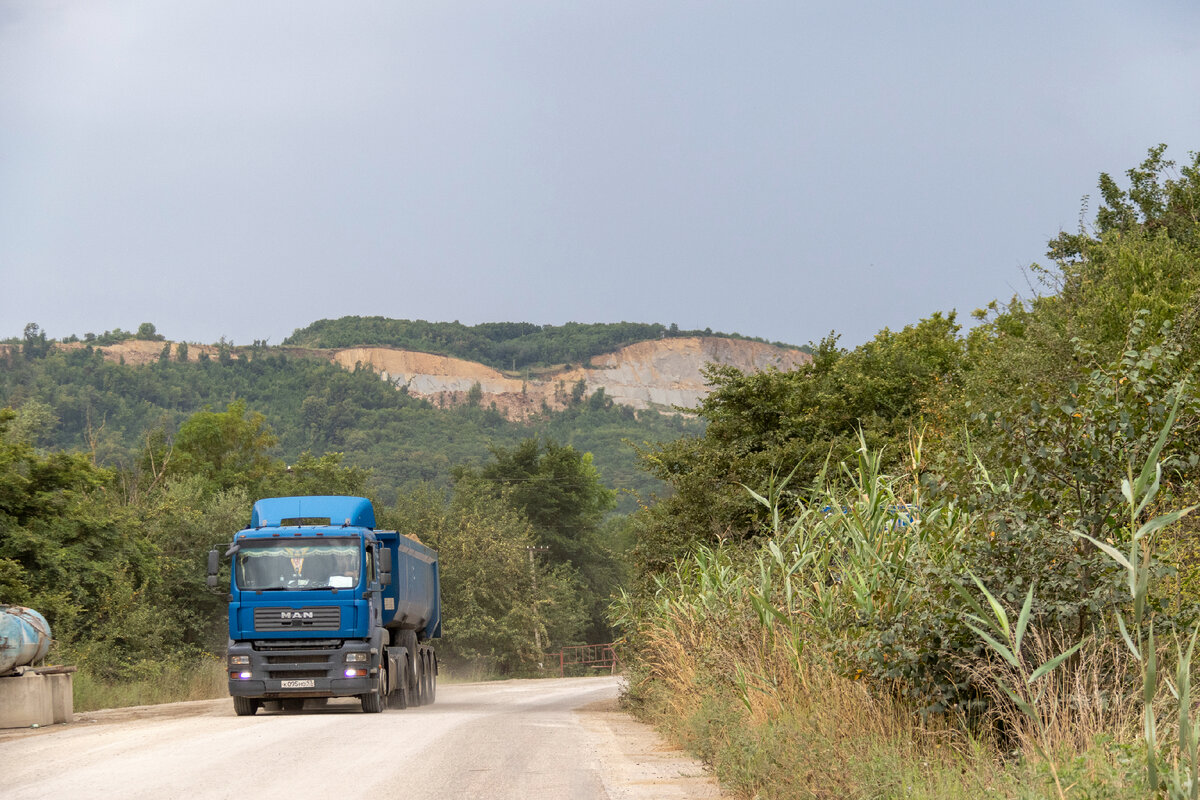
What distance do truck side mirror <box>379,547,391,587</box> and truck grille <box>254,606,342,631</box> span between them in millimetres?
1225

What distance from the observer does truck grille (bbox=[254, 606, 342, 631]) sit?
20.8 metres

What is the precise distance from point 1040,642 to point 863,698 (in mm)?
1961

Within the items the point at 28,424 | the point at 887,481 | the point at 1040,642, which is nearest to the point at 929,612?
the point at 1040,642

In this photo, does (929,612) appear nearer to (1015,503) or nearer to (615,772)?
(1015,503)

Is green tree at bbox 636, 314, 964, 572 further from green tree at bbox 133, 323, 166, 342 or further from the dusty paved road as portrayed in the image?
green tree at bbox 133, 323, 166, 342

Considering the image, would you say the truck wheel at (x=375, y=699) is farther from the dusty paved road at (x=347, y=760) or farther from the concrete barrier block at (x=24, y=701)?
the concrete barrier block at (x=24, y=701)

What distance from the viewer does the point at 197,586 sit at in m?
34.1

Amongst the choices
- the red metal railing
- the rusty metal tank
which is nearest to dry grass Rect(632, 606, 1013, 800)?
the rusty metal tank

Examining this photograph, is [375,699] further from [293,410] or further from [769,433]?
[293,410]

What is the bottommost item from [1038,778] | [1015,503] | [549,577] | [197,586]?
[549,577]

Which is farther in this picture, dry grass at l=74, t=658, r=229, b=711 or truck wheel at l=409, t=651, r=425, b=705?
truck wheel at l=409, t=651, r=425, b=705

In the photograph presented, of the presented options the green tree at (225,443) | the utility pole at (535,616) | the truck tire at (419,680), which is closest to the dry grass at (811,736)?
the truck tire at (419,680)

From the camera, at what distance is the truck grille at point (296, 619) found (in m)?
20.8

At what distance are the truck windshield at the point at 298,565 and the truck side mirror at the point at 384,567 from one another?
57 cm
